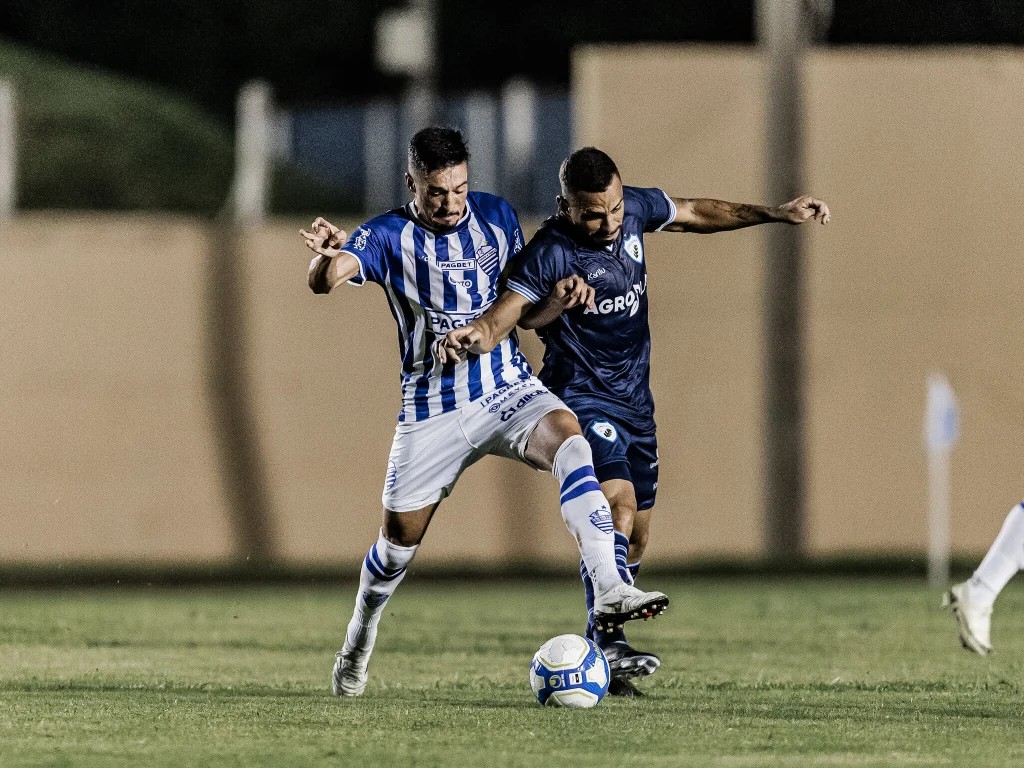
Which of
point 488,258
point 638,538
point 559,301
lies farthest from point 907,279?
point 559,301

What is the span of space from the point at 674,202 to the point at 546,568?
9.30 meters

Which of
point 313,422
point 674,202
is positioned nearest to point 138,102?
point 313,422

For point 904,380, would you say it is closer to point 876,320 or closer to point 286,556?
point 876,320

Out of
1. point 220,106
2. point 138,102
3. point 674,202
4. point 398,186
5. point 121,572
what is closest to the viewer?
point 674,202

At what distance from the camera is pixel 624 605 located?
751cm

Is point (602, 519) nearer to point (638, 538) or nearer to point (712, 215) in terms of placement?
point (638, 538)

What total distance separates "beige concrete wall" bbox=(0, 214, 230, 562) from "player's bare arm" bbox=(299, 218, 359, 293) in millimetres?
9615

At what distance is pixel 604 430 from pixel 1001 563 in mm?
1801

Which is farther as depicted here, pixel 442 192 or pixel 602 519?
pixel 442 192

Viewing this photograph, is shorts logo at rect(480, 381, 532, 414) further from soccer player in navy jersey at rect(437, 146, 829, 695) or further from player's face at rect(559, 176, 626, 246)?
player's face at rect(559, 176, 626, 246)

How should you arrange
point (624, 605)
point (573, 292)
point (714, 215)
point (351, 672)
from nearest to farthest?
point (624, 605)
point (573, 292)
point (351, 672)
point (714, 215)

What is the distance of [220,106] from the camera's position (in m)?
30.2

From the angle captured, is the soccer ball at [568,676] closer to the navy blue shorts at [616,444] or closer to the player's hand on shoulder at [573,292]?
the navy blue shorts at [616,444]

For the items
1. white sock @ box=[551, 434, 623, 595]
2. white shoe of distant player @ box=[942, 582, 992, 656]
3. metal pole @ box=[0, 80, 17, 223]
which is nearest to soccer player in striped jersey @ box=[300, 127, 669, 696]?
white sock @ box=[551, 434, 623, 595]
